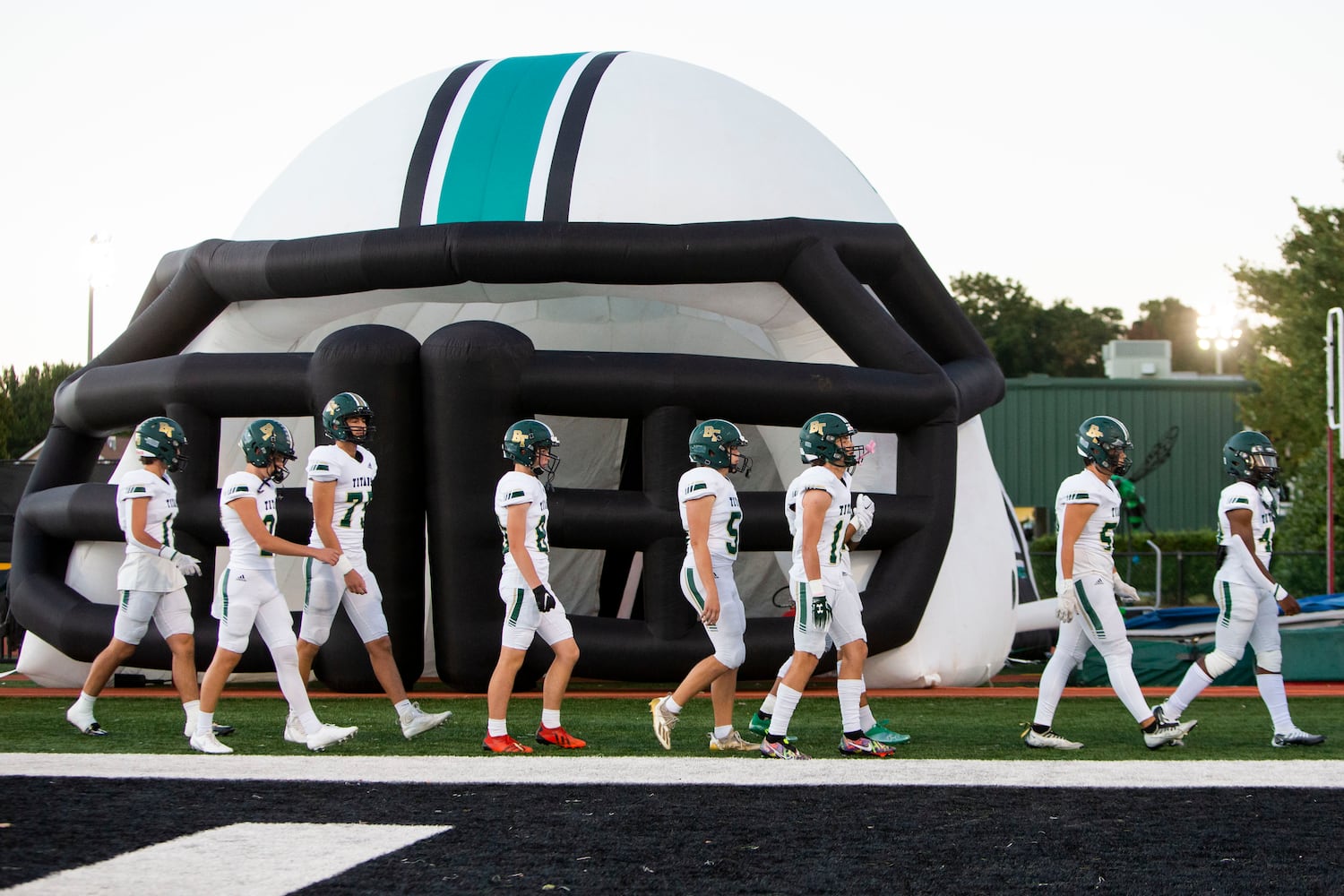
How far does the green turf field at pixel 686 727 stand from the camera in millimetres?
6785

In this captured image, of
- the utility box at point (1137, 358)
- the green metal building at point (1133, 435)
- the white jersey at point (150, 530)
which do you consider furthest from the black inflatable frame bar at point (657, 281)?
the utility box at point (1137, 358)

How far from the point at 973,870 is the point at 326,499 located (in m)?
4.12

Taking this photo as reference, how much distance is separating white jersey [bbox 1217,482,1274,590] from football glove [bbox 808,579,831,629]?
212 cm

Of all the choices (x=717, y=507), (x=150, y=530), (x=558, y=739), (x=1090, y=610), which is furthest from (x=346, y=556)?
(x=1090, y=610)

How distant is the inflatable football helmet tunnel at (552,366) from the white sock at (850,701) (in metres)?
2.77

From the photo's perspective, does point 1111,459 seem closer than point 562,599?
Yes

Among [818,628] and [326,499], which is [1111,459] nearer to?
[818,628]

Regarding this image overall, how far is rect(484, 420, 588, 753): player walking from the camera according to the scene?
6.75m

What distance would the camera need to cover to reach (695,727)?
7.93 meters

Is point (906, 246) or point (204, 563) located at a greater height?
point (906, 246)

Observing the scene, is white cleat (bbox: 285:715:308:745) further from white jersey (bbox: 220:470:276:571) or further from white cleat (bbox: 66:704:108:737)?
white cleat (bbox: 66:704:108:737)

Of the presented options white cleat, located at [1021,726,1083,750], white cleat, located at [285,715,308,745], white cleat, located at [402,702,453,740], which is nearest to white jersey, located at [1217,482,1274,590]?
white cleat, located at [1021,726,1083,750]

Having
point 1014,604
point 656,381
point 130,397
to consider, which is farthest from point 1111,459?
point 130,397

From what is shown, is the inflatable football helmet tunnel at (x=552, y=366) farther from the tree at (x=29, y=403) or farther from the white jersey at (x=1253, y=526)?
the tree at (x=29, y=403)
